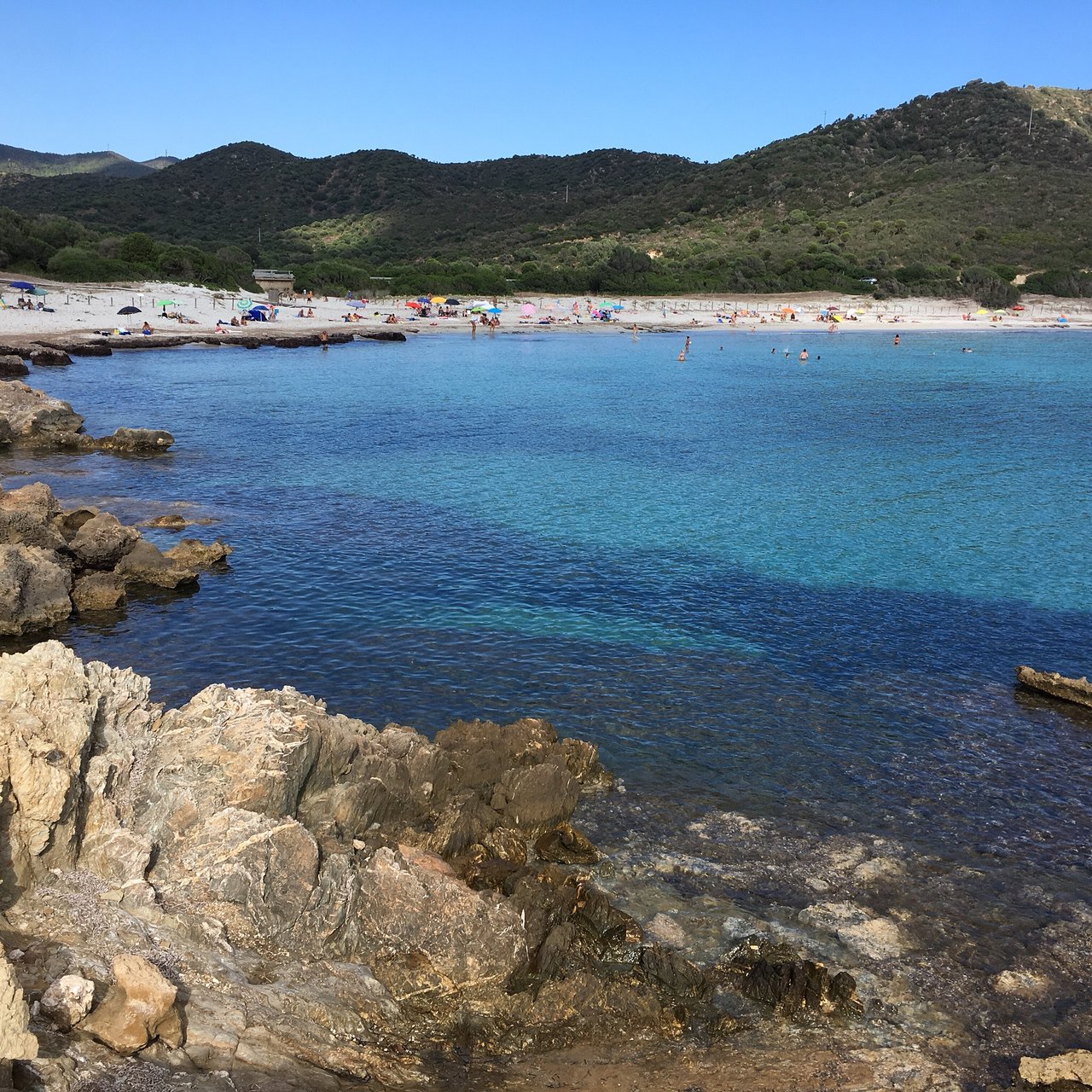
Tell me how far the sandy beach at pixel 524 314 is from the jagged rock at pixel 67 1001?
214 feet

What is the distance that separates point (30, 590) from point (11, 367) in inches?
1498

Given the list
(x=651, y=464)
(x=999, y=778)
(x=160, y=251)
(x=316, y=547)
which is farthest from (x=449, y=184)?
(x=999, y=778)

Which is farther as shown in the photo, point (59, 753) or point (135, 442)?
point (135, 442)

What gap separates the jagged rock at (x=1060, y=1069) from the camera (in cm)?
905

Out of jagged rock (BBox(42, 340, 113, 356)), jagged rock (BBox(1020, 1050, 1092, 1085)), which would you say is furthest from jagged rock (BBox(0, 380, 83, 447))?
jagged rock (BBox(1020, 1050, 1092, 1085))

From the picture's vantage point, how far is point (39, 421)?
3772cm

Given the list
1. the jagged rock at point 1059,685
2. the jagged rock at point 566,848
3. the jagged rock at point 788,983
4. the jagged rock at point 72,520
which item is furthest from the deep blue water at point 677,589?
the jagged rock at point 788,983

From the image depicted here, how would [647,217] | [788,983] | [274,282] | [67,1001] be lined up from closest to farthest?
[67,1001] < [788,983] < [274,282] < [647,217]

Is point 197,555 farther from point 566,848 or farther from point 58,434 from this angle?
point 58,434

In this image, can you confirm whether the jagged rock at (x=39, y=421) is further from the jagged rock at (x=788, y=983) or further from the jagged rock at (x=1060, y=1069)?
the jagged rock at (x=1060, y=1069)

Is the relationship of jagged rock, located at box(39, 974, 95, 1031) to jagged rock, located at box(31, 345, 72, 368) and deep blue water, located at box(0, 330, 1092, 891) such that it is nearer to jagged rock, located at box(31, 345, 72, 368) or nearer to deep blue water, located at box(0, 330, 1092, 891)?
deep blue water, located at box(0, 330, 1092, 891)

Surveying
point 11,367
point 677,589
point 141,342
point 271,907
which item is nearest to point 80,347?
point 141,342

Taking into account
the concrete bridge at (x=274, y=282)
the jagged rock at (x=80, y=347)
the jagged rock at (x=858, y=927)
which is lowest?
the jagged rock at (x=858, y=927)

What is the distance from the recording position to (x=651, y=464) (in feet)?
128
